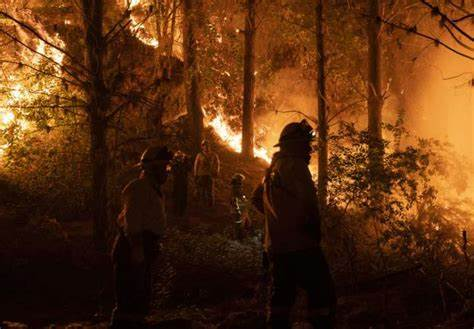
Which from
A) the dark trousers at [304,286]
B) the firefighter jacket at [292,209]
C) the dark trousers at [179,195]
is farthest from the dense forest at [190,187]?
the firefighter jacket at [292,209]

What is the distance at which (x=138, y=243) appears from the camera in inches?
202

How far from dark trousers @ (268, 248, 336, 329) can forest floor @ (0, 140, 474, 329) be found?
159 centimetres

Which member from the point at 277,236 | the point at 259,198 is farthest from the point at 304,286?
the point at 259,198

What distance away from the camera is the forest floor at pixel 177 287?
22.3ft

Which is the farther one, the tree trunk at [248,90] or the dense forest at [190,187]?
the tree trunk at [248,90]

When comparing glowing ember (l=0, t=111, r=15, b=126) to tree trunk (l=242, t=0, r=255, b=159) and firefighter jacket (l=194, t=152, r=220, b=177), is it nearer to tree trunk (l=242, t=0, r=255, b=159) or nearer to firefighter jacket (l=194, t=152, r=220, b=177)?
firefighter jacket (l=194, t=152, r=220, b=177)

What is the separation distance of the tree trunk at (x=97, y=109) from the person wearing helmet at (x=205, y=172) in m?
6.20

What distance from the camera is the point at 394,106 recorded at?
39.8m

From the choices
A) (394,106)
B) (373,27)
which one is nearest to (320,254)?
(373,27)

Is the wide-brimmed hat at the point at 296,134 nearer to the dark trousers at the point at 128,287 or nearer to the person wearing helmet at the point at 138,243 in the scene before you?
the person wearing helmet at the point at 138,243

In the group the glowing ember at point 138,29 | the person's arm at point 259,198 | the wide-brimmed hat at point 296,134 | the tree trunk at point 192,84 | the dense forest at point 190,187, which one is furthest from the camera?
the tree trunk at point 192,84

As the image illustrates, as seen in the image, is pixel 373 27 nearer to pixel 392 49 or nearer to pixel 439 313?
pixel 439 313

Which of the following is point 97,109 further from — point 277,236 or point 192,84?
point 192,84

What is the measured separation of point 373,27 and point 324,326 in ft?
52.4
